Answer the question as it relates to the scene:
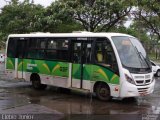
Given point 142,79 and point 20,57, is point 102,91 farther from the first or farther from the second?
point 20,57

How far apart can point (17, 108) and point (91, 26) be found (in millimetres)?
21915

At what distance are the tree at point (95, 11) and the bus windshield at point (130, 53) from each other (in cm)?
1707

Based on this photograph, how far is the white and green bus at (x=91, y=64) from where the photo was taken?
13.7 m

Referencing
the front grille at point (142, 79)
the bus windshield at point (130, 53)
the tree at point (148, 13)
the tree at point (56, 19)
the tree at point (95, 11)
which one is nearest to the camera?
the front grille at point (142, 79)

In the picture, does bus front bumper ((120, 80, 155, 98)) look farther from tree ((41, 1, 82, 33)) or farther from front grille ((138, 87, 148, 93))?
tree ((41, 1, 82, 33))

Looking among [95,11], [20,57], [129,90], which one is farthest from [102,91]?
[95,11]

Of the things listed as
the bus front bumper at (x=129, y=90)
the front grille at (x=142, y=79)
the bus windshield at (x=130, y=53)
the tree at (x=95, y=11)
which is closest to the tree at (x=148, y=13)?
the tree at (x=95, y=11)

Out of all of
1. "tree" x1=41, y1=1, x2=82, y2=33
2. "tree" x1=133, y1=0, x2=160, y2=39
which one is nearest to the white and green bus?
"tree" x1=41, y1=1, x2=82, y2=33

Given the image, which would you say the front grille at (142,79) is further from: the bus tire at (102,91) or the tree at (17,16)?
the tree at (17,16)

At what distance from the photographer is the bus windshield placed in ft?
45.4

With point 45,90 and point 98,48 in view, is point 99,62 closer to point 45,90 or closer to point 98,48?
point 98,48

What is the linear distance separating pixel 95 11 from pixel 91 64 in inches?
686

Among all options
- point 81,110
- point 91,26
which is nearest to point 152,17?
→ point 91,26

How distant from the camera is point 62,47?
16.0m
